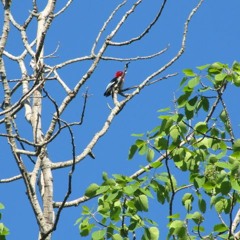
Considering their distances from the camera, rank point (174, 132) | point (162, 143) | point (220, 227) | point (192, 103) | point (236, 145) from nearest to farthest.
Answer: point (220, 227)
point (236, 145)
point (192, 103)
point (174, 132)
point (162, 143)

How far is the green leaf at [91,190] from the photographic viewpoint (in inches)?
248

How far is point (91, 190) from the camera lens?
6.30 m

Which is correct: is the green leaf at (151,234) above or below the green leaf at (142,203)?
below

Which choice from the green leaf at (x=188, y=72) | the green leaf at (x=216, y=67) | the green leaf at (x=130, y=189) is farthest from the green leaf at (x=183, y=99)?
the green leaf at (x=130, y=189)

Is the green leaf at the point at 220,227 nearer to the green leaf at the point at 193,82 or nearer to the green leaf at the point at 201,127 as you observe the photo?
the green leaf at the point at 201,127

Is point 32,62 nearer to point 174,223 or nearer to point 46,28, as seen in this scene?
point 46,28

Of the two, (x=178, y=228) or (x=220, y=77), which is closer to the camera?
(x=178, y=228)

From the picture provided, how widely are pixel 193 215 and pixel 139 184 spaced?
0.48 meters

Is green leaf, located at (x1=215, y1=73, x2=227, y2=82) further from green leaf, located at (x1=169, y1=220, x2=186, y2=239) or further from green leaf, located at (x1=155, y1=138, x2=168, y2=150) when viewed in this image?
green leaf, located at (x1=169, y1=220, x2=186, y2=239)

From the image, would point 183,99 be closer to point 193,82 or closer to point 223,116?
point 193,82

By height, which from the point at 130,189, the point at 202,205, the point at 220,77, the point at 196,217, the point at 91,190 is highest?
the point at 220,77

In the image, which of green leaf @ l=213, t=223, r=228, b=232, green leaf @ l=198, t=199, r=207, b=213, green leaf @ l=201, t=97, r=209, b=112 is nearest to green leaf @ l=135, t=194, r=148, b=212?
green leaf @ l=198, t=199, r=207, b=213

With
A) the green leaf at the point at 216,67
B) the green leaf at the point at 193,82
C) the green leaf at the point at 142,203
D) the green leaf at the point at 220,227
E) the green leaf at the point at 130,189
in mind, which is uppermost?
the green leaf at the point at 216,67

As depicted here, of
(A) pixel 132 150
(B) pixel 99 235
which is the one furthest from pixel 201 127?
(B) pixel 99 235
